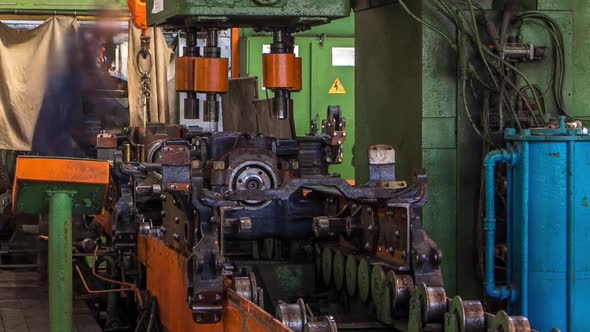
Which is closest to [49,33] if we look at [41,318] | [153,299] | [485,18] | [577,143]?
[41,318]

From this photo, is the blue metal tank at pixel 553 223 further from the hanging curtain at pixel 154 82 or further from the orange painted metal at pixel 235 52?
the hanging curtain at pixel 154 82

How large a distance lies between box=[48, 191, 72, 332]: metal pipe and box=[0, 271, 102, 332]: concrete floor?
0.72m

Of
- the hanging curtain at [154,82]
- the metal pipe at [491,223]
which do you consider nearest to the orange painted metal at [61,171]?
the metal pipe at [491,223]

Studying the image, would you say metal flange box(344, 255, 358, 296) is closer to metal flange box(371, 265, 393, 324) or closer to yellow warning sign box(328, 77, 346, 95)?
metal flange box(371, 265, 393, 324)

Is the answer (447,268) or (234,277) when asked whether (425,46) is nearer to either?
(447,268)

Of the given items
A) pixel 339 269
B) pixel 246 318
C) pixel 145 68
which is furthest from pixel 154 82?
pixel 246 318

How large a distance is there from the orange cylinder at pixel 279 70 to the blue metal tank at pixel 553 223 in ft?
3.02

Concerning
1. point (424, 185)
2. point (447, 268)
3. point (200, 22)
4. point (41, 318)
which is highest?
point (200, 22)

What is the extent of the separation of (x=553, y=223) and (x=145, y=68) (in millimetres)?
4719

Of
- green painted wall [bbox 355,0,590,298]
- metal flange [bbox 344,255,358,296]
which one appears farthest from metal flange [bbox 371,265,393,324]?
green painted wall [bbox 355,0,590,298]

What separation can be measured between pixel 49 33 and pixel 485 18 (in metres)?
4.62

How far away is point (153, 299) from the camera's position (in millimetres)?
4406

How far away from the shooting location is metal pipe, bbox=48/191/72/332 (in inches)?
156

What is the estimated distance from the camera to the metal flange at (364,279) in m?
3.58
